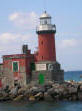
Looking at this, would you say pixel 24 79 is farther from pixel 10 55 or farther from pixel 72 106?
pixel 72 106

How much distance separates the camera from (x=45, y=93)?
1651 inches

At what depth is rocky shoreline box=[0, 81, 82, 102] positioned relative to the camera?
136 ft

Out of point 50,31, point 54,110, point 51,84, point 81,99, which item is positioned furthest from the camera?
point 50,31

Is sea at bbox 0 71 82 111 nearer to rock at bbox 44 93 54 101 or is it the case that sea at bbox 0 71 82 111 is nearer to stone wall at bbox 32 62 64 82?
rock at bbox 44 93 54 101

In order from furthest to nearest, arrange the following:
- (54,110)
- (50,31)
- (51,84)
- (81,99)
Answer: (50,31) → (51,84) → (81,99) → (54,110)

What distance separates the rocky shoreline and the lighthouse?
289 cm

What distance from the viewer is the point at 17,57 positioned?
47.9 meters

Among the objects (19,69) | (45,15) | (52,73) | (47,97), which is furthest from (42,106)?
(45,15)

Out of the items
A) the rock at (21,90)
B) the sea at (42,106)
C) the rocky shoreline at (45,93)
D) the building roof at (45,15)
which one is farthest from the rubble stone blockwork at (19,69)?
the sea at (42,106)

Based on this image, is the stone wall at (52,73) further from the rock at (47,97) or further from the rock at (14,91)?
the rock at (47,97)

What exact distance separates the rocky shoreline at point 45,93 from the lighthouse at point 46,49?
9.47 ft

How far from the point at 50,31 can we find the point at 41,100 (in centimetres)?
1073

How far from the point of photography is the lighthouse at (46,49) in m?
47.6

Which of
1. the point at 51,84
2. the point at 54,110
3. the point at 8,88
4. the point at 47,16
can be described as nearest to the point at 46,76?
the point at 51,84
